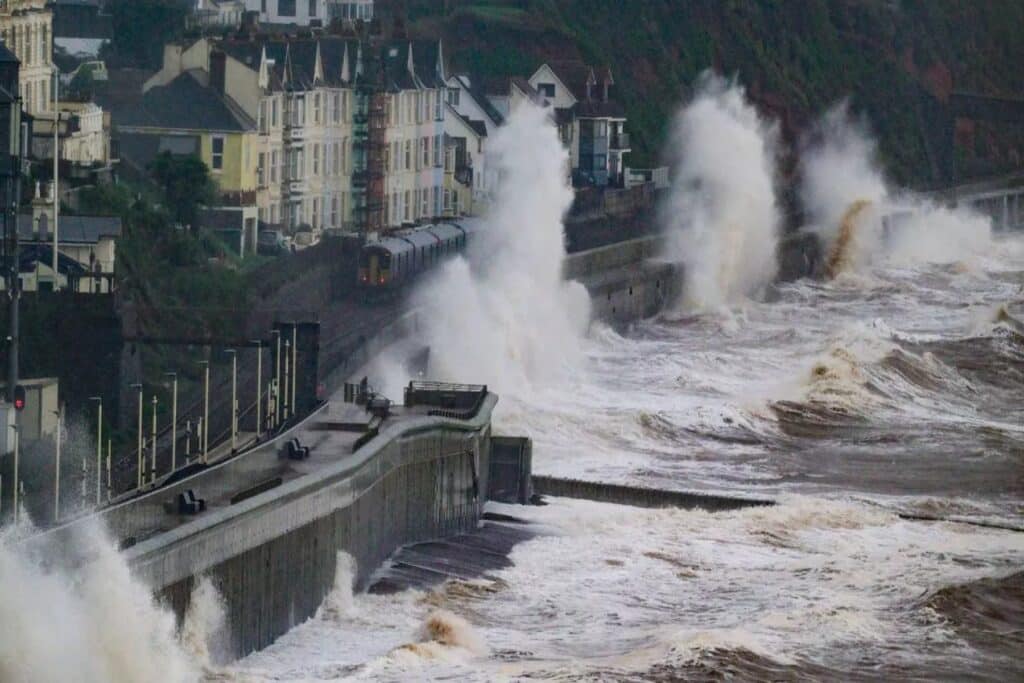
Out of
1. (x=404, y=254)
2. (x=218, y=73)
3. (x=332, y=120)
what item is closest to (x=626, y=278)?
(x=332, y=120)

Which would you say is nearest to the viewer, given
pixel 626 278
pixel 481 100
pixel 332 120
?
pixel 332 120

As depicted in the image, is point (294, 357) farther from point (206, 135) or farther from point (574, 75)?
point (574, 75)

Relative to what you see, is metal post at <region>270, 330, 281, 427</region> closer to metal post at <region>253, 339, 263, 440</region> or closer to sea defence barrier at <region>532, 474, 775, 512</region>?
metal post at <region>253, 339, 263, 440</region>

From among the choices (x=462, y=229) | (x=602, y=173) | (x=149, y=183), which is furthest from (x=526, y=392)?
(x=602, y=173)

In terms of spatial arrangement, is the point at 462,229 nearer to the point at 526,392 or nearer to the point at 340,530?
the point at 526,392

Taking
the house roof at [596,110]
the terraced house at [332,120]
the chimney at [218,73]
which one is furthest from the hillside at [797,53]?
the chimney at [218,73]

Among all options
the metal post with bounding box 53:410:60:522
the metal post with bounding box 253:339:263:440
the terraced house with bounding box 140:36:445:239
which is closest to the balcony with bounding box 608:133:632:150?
the terraced house with bounding box 140:36:445:239
